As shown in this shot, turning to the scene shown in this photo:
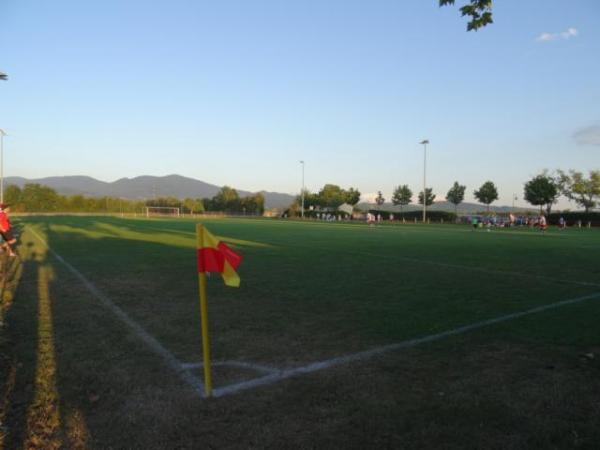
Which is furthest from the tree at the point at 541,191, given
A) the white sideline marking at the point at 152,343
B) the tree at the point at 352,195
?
the white sideline marking at the point at 152,343

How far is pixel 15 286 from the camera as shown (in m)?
8.97

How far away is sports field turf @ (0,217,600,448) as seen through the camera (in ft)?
Result: 10.5

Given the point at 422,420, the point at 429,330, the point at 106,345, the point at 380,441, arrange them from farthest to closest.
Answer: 1. the point at 429,330
2. the point at 106,345
3. the point at 422,420
4. the point at 380,441

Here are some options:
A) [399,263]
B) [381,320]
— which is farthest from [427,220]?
[381,320]

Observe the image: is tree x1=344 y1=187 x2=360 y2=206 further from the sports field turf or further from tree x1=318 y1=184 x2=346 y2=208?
the sports field turf

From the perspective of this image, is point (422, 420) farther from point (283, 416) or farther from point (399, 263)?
point (399, 263)

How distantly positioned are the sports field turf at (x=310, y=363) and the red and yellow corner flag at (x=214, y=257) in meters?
1.15

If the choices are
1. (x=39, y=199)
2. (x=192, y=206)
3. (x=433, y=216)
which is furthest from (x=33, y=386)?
(x=192, y=206)

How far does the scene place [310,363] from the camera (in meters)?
4.56

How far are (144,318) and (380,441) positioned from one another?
4.53 meters

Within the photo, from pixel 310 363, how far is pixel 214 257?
1673 mm

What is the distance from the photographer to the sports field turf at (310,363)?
3.20 m

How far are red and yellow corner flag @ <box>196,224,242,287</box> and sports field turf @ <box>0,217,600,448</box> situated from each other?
1.15m

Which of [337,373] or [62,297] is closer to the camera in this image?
[337,373]
